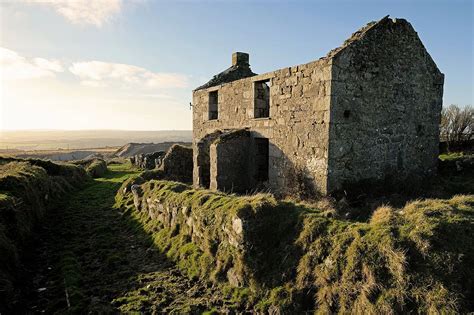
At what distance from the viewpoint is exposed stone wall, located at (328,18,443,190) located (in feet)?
32.8

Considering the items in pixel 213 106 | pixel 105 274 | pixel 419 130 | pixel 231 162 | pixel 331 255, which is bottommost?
pixel 105 274

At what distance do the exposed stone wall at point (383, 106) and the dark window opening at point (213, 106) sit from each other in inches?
303

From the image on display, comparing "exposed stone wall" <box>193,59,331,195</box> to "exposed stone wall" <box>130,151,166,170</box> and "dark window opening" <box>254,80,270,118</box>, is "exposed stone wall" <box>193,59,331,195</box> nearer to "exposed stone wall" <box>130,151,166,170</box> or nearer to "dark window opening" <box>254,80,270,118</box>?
"dark window opening" <box>254,80,270,118</box>

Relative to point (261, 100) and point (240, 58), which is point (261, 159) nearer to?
point (261, 100)

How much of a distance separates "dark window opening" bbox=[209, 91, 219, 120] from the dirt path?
7315 mm

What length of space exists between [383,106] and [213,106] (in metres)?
8.23

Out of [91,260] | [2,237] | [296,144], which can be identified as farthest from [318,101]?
[2,237]

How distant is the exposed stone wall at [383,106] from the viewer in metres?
10.0

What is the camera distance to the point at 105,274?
704 centimetres

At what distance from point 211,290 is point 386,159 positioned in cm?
825

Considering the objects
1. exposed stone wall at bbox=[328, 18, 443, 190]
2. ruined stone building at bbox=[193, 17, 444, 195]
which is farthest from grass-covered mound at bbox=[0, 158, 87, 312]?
exposed stone wall at bbox=[328, 18, 443, 190]

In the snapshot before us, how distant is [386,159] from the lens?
11359 mm

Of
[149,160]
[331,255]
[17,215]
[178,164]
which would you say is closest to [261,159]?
[178,164]

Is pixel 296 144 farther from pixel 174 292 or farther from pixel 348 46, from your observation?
pixel 174 292
